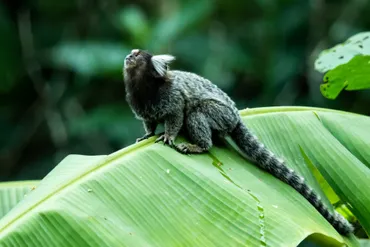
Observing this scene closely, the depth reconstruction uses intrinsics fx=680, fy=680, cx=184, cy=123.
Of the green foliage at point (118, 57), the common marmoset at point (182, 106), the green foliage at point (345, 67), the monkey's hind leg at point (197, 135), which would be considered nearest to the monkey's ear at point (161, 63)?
the common marmoset at point (182, 106)

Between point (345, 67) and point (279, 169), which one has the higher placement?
point (345, 67)

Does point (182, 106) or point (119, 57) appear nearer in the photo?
point (182, 106)

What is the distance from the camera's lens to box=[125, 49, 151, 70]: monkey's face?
3.22 meters

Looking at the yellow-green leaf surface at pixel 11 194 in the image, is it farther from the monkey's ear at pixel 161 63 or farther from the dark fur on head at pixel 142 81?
the monkey's ear at pixel 161 63

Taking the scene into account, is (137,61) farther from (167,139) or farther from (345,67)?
(345,67)

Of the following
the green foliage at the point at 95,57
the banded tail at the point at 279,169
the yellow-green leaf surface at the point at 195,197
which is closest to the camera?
the yellow-green leaf surface at the point at 195,197

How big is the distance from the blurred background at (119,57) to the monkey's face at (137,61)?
4.21m

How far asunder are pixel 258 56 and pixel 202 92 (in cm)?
541

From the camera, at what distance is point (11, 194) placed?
3.09 meters

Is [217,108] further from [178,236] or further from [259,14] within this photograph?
[259,14]

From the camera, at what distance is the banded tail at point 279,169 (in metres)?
2.92

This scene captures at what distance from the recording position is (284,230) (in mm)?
2441

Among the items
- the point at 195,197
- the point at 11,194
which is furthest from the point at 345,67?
the point at 11,194

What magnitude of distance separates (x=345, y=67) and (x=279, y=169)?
0.68m
